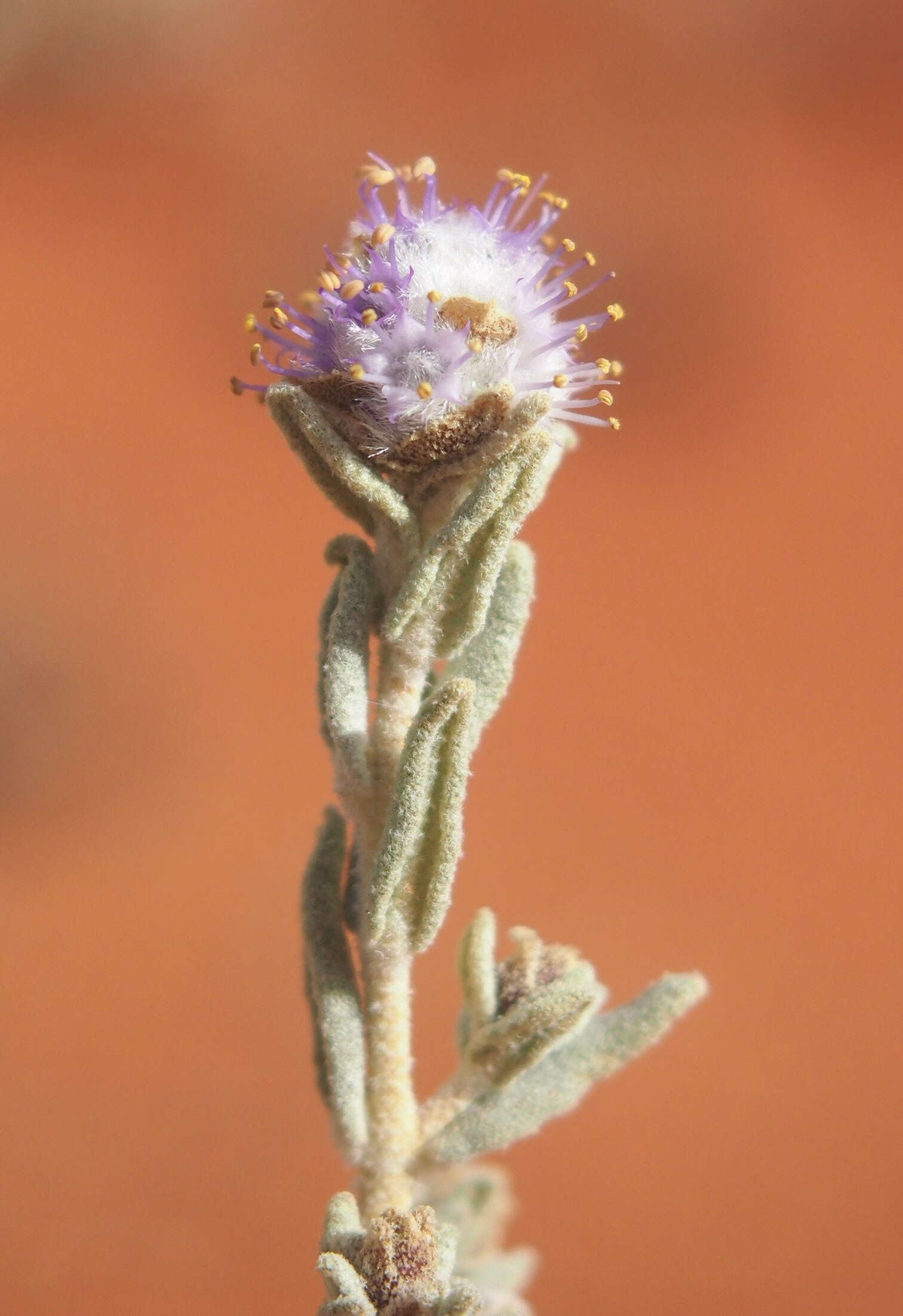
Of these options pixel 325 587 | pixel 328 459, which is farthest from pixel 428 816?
pixel 325 587

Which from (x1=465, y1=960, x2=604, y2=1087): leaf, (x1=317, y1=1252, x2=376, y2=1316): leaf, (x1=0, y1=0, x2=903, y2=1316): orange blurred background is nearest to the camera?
(x1=317, y1=1252, x2=376, y2=1316): leaf

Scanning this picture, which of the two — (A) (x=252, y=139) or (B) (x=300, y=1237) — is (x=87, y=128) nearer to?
(A) (x=252, y=139)

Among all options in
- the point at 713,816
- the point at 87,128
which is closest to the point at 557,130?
the point at 87,128

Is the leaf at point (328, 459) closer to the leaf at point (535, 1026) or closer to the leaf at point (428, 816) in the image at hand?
the leaf at point (428, 816)

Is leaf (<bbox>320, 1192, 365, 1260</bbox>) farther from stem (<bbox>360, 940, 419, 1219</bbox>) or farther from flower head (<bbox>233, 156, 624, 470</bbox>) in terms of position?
flower head (<bbox>233, 156, 624, 470</bbox>)

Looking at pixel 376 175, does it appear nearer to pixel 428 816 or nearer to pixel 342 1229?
pixel 428 816

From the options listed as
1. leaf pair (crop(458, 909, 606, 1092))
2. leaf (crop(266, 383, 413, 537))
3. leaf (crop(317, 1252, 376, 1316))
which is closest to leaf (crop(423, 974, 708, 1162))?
leaf pair (crop(458, 909, 606, 1092))

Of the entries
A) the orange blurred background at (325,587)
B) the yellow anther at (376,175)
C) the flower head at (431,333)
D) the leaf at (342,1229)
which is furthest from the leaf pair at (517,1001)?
the orange blurred background at (325,587)
